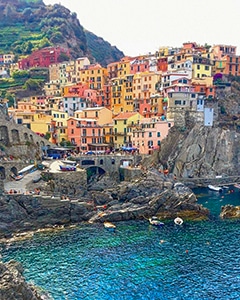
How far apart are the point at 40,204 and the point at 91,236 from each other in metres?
10.1

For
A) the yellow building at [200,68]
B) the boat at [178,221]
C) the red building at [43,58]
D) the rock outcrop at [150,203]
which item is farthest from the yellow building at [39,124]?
the red building at [43,58]

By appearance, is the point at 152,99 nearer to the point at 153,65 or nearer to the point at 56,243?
the point at 153,65

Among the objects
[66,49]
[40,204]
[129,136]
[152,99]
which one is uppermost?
[66,49]

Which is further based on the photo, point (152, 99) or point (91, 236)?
point (152, 99)

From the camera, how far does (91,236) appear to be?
48.6m

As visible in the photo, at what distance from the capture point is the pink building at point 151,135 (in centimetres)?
8038

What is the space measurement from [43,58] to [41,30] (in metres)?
35.1

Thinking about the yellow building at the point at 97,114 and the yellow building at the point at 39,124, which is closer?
the yellow building at the point at 39,124

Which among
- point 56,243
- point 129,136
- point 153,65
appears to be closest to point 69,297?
point 56,243

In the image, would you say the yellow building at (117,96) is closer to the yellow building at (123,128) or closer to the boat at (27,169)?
the yellow building at (123,128)

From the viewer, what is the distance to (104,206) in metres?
59.9

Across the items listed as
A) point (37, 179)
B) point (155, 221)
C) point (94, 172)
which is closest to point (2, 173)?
point (37, 179)

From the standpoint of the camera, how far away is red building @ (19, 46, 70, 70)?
132 m

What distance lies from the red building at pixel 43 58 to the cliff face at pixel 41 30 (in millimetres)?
8377
